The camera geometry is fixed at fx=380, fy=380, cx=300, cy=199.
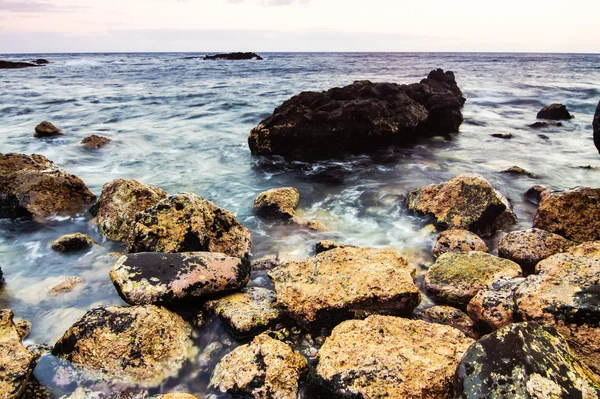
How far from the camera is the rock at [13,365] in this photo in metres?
2.88

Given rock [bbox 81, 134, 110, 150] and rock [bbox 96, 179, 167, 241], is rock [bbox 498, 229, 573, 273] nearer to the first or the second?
rock [bbox 96, 179, 167, 241]

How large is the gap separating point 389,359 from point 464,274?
6.33 feet

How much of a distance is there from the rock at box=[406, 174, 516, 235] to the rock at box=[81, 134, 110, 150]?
10381 millimetres

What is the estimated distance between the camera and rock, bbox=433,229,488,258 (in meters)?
5.20

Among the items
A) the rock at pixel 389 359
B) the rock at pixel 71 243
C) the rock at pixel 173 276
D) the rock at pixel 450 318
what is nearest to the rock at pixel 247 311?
the rock at pixel 173 276

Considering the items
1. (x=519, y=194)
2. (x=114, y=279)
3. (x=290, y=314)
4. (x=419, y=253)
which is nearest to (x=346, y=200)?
(x=419, y=253)

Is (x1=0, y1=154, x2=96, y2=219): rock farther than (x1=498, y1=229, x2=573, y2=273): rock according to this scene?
Yes

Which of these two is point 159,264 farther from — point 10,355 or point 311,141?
point 311,141

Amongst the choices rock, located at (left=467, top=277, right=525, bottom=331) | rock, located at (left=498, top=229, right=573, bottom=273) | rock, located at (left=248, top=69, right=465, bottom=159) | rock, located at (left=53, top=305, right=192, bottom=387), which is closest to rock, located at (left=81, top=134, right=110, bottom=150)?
rock, located at (left=248, top=69, right=465, bottom=159)

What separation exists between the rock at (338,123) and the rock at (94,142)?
16.8ft

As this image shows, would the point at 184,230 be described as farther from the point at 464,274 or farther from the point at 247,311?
the point at 464,274

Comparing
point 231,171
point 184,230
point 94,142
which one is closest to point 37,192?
point 184,230

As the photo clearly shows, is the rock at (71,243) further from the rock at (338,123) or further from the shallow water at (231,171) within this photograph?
the rock at (338,123)

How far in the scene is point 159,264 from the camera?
419 centimetres
